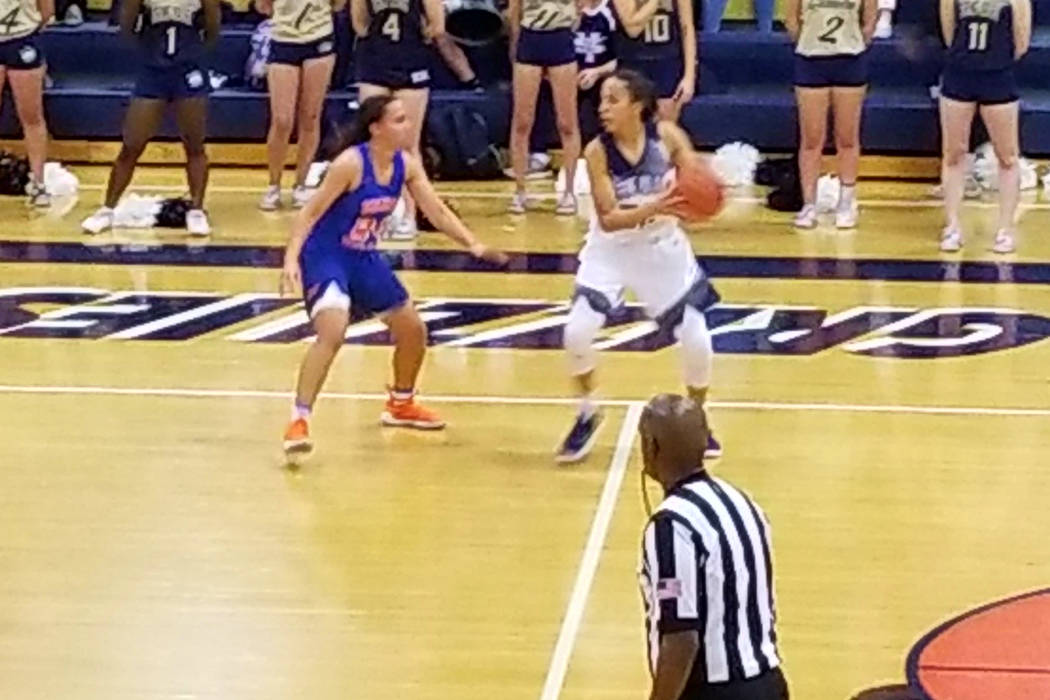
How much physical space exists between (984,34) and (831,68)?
1.13 metres

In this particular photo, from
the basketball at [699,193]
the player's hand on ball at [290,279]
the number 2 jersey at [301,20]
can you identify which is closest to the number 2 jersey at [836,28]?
the number 2 jersey at [301,20]

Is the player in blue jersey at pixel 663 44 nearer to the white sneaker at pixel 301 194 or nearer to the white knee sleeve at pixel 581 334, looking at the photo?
the white sneaker at pixel 301 194

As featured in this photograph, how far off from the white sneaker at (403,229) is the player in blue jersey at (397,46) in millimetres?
531

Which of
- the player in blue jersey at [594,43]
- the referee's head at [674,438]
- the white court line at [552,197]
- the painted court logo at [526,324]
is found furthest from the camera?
the white court line at [552,197]

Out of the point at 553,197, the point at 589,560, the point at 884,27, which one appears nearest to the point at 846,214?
the point at 553,197

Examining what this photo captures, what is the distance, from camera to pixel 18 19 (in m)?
13.3

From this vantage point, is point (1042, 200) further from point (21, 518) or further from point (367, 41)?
point (21, 518)

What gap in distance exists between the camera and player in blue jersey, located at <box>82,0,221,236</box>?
12.6 m

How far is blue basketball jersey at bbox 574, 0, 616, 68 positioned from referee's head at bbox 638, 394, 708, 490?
28.5 ft

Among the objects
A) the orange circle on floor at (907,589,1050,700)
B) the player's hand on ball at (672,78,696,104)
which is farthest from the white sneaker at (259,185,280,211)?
the orange circle on floor at (907,589,1050,700)

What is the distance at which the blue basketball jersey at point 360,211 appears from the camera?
8617 millimetres

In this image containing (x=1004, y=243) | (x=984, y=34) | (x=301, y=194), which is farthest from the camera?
(x=301, y=194)

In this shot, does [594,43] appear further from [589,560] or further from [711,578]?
[711,578]

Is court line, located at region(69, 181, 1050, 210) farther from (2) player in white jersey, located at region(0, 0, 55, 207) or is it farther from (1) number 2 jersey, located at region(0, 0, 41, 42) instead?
(1) number 2 jersey, located at region(0, 0, 41, 42)
